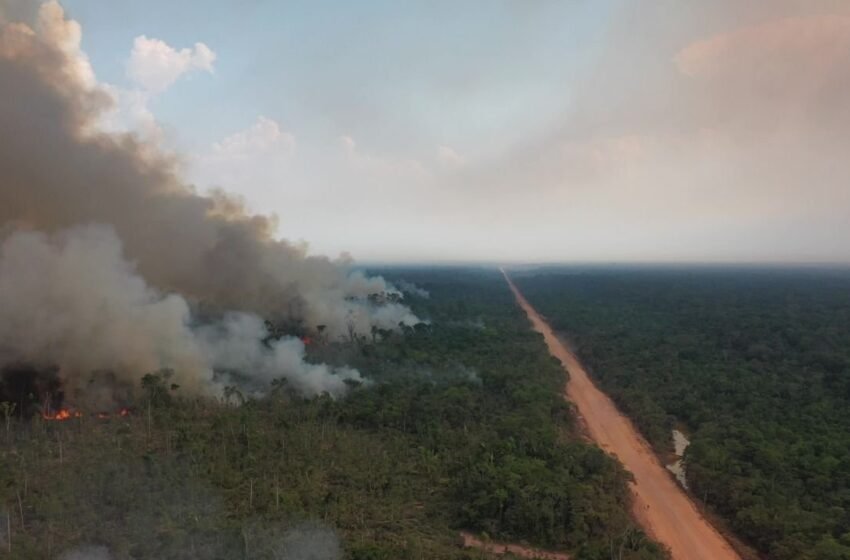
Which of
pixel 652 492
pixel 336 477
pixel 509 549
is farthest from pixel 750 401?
pixel 336 477

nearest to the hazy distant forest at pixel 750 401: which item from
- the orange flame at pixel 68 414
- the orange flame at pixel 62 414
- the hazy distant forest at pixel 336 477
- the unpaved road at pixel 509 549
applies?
the hazy distant forest at pixel 336 477

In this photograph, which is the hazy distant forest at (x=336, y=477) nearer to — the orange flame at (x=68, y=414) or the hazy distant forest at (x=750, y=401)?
the hazy distant forest at (x=750, y=401)

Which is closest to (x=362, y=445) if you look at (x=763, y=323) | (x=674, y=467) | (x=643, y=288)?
(x=674, y=467)

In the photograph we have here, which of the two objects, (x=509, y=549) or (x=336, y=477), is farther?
(x=336, y=477)

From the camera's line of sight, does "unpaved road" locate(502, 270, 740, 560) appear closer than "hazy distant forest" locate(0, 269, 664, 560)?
No

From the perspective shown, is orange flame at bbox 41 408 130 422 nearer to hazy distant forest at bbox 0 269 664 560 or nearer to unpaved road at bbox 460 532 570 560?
hazy distant forest at bbox 0 269 664 560

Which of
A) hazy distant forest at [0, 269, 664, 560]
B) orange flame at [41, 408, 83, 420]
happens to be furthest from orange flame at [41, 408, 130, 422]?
hazy distant forest at [0, 269, 664, 560]

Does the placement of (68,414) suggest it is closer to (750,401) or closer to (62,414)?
(62,414)
